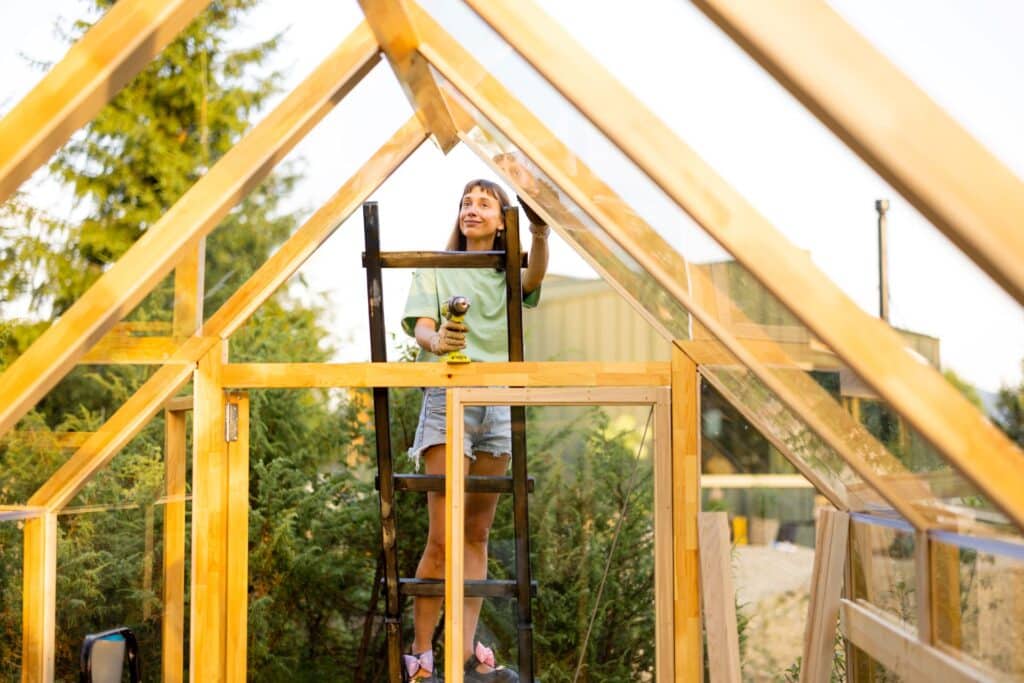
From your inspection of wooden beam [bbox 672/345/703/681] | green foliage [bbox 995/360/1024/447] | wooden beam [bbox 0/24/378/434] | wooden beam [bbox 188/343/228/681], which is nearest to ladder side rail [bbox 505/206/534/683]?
wooden beam [bbox 672/345/703/681]

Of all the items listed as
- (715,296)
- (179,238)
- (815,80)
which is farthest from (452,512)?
(815,80)

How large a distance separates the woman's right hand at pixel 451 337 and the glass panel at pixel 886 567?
1506 mm

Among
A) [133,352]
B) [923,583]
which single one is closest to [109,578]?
[133,352]

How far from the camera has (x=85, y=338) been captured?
3375mm

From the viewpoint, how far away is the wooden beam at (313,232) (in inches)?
173

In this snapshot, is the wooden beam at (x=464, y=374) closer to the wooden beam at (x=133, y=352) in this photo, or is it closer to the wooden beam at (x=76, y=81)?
the wooden beam at (x=133, y=352)

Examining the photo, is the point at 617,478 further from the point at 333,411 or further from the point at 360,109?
the point at 333,411

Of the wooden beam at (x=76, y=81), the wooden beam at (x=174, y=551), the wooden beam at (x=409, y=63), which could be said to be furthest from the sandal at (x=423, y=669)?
the wooden beam at (x=76, y=81)

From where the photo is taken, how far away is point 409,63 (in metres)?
3.57

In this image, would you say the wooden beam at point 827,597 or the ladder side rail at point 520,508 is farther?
the ladder side rail at point 520,508

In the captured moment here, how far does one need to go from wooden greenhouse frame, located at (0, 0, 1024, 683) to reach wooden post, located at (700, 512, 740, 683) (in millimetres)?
223

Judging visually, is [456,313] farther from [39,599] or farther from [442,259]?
[39,599]

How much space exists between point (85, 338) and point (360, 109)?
130 centimetres

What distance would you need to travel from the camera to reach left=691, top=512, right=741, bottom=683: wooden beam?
3.60m
